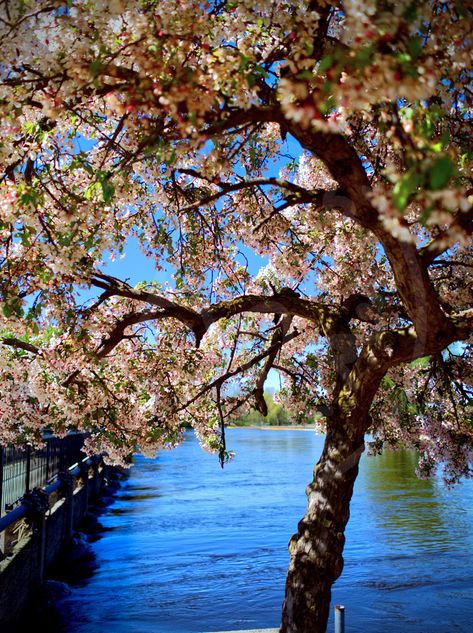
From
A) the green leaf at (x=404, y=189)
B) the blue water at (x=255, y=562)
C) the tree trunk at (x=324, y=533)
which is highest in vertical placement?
the green leaf at (x=404, y=189)

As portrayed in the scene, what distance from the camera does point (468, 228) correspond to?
554 cm

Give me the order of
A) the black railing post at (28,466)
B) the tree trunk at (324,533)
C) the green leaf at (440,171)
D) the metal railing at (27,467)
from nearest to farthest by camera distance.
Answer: the green leaf at (440,171) < the tree trunk at (324,533) < the metal railing at (27,467) < the black railing post at (28,466)

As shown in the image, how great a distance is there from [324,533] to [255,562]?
11.2 m

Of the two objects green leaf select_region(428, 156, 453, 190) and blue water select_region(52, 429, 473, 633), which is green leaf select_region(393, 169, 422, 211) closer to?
green leaf select_region(428, 156, 453, 190)

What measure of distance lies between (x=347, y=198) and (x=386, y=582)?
11854 mm

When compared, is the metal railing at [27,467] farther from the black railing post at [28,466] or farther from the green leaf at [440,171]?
the green leaf at [440,171]

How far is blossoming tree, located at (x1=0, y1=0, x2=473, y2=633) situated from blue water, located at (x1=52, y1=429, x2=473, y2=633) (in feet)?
10.9

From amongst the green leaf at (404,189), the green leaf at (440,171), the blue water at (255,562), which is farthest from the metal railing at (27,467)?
the green leaf at (440,171)

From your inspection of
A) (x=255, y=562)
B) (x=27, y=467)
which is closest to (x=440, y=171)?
(x=27, y=467)

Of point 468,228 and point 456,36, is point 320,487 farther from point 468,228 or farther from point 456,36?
point 456,36

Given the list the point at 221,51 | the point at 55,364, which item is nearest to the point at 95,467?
the point at 55,364

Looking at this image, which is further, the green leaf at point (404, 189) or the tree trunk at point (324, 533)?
the tree trunk at point (324, 533)

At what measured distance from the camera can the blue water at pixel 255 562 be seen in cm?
1307

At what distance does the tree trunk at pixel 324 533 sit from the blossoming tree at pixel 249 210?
0.02m
